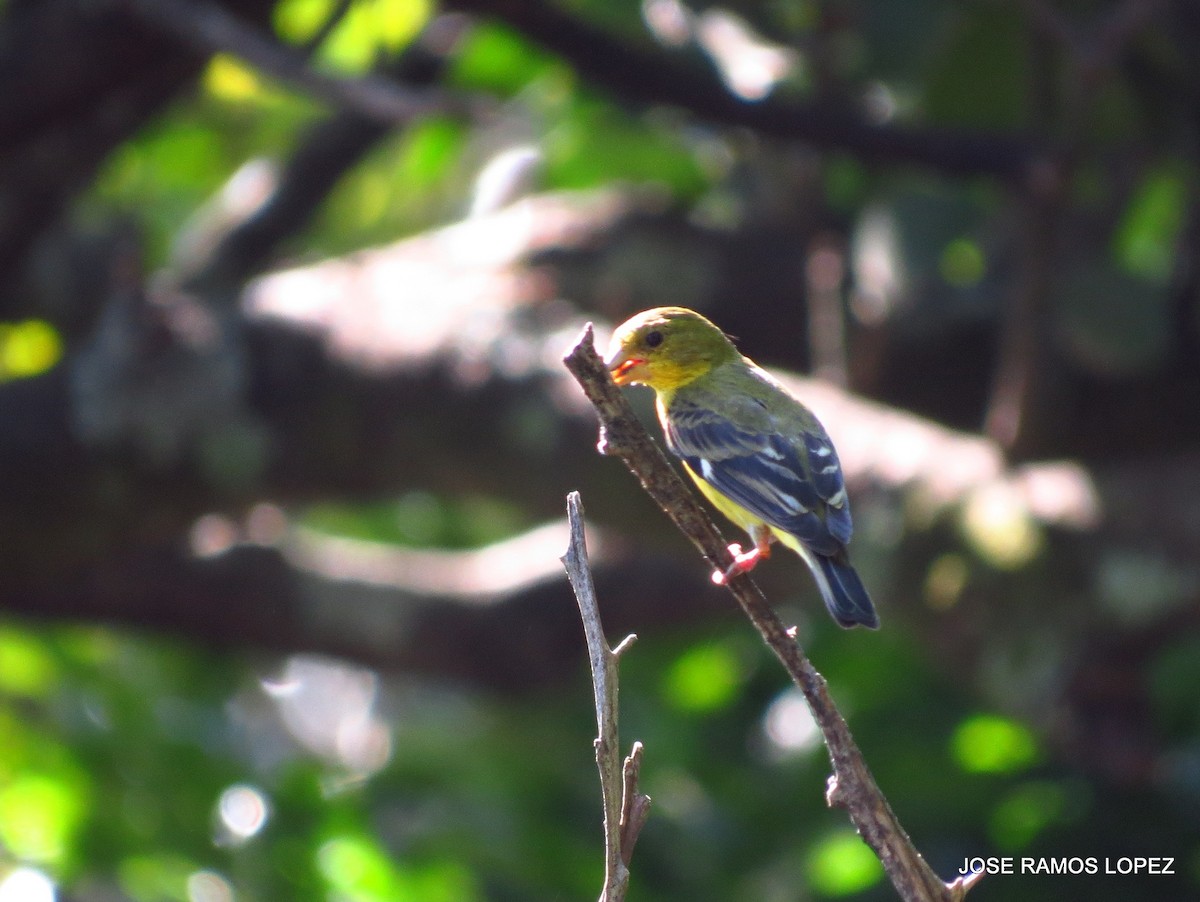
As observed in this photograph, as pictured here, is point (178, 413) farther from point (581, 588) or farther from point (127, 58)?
point (581, 588)

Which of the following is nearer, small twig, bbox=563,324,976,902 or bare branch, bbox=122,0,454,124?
small twig, bbox=563,324,976,902

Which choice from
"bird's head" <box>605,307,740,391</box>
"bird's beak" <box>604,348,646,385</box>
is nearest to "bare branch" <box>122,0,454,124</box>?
"bird's head" <box>605,307,740,391</box>

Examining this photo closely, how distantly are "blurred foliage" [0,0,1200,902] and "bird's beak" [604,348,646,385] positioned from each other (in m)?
1.40

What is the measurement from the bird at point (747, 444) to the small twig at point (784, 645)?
55cm

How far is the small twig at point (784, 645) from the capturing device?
67.3 inches

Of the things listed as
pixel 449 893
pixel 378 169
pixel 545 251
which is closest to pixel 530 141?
pixel 545 251

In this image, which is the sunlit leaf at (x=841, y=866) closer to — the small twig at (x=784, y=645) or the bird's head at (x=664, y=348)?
the bird's head at (x=664, y=348)

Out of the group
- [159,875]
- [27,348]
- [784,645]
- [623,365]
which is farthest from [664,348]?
[27,348]

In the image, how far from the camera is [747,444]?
2936mm

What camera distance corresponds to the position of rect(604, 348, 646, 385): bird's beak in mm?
2618

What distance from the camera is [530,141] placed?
5.91m

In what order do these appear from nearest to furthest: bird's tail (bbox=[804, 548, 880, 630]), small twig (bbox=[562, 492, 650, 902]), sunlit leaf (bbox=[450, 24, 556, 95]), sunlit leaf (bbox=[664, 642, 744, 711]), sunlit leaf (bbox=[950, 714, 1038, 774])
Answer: small twig (bbox=[562, 492, 650, 902]), bird's tail (bbox=[804, 548, 880, 630]), sunlit leaf (bbox=[950, 714, 1038, 774]), sunlit leaf (bbox=[664, 642, 744, 711]), sunlit leaf (bbox=[450, 24, 556, 95])

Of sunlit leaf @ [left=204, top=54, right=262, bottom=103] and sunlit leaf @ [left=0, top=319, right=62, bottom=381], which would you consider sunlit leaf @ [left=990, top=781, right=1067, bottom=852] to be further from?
sunlit leaf @ [left=0, top=319, right=62, bottom=381]

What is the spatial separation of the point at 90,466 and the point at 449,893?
5.59 feet
